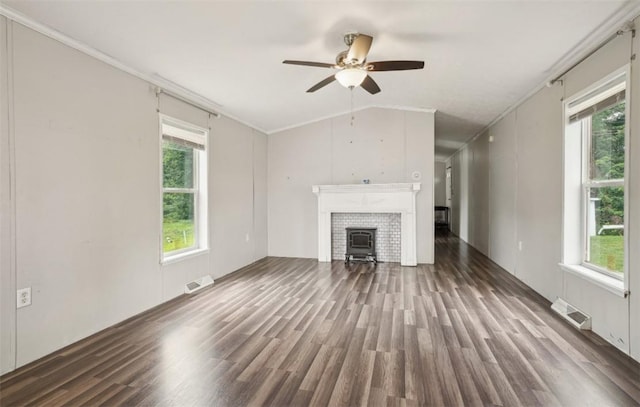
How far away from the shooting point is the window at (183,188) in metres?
3.68

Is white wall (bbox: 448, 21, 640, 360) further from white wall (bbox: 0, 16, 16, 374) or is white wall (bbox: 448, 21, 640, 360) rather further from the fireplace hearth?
white wall (bbox: 0, 16, 16, 374)

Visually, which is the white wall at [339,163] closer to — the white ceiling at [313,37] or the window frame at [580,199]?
the white ceiling at [313,37]

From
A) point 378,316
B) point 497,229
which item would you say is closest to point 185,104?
point 378,316

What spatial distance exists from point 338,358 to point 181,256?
2.49 meters

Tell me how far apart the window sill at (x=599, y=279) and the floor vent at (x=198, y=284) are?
14.0ft

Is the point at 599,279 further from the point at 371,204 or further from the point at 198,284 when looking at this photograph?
the point at 198,284

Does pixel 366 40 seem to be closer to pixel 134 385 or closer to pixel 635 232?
pixel 635 232

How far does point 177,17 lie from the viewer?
7.65ft

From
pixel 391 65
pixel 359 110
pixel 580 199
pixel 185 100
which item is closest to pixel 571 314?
pixel 580 199

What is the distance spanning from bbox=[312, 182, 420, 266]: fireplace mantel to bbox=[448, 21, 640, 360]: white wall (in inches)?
57.0

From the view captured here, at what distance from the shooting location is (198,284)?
4047 mm

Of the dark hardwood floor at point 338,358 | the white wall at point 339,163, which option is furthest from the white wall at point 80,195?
the white wall at point 339,163

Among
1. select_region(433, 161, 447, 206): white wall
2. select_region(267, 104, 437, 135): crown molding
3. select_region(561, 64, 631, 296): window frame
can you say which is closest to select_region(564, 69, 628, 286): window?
select_region(561, 64, 631, 296): window frame

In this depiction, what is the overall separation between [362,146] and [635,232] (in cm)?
414
